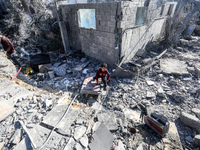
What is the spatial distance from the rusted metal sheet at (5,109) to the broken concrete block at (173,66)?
6.85 m

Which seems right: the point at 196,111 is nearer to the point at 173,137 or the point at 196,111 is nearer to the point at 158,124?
the point at 173,137

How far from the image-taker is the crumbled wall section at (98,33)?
511 centimetres

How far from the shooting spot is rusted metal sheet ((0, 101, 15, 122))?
2993mm

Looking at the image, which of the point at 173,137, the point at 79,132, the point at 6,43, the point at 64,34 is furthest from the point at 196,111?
the point at 6,43

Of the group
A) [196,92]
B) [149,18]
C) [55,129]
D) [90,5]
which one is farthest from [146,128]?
[149,18]

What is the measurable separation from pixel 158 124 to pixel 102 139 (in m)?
1.58

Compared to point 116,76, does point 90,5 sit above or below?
above

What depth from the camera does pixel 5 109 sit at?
3.17 metres

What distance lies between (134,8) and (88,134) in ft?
19.4

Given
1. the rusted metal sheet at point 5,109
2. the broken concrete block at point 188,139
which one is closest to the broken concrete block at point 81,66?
the rusted metal sheet at point 5,109

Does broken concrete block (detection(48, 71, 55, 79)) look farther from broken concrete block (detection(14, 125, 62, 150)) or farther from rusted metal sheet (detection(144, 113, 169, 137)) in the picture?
rusted metal sheet (detection(144, 113, 169, 137))

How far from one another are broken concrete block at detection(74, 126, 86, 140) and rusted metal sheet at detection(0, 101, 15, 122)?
2.13m

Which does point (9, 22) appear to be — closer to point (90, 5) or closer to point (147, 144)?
point (90, 5)

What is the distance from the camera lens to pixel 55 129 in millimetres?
2727
